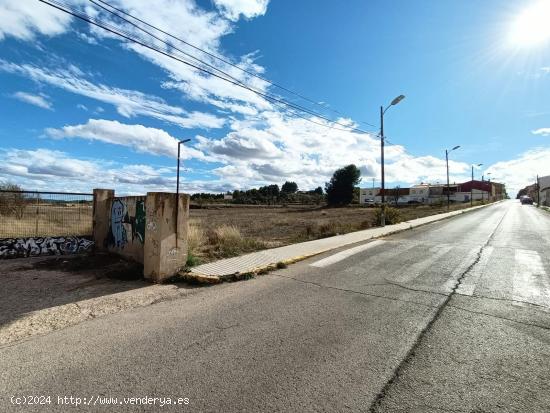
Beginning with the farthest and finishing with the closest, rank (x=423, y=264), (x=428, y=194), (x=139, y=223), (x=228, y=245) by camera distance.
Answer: (x=428, y=194)
(x=228, y=245)
(x=423, y=264)
(x=139, y=223)

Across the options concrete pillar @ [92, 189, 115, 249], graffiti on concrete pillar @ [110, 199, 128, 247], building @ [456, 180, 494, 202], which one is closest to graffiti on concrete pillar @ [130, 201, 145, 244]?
graffiti on concrete pillar @ [110, 199, 128, 247]

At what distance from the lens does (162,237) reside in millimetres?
7328

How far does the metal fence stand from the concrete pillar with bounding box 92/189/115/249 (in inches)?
11.5

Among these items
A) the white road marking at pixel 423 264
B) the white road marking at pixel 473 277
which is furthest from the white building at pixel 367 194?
the white road marking at pixel 473 277

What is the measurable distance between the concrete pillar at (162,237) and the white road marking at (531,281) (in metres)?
6.87

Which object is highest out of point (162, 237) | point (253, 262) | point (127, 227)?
point (127, 227)

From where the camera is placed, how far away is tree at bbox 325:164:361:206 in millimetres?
93250

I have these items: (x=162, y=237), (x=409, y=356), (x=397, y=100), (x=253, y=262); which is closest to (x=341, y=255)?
(x=253, y=262)

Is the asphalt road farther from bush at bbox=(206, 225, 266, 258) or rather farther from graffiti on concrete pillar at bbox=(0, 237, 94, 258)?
graffiti on concrete pillar at bbox=(0, 237, 94, 258)

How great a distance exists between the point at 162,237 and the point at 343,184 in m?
89.5

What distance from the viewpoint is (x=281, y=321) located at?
498 centimetres

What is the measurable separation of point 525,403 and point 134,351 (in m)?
4.06

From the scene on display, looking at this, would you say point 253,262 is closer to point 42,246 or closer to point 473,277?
point 473,277

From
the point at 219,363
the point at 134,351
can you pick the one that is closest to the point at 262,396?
the point at 219,363
